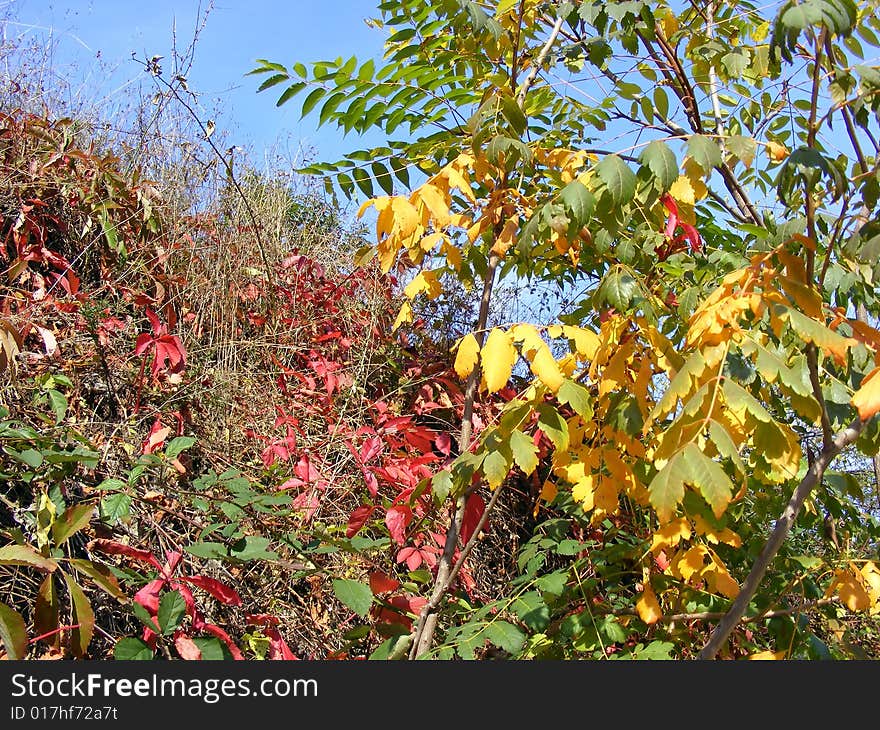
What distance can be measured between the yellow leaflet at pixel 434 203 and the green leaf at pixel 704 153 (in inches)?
21.7

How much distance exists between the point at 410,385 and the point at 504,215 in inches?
56.7

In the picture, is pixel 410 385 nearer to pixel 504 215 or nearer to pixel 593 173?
pixel 504 215

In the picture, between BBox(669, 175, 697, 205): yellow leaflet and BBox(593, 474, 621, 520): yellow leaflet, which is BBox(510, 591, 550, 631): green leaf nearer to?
BBox(593, 474, 621, 520): yellow leaflet

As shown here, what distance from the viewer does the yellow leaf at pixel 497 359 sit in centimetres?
156

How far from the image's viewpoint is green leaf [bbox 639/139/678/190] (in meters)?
1.38

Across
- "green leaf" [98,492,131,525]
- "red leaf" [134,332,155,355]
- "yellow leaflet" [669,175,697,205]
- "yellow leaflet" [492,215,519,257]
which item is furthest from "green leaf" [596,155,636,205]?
"red leaf" [134,332,155,355]

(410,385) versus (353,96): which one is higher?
(353,96)

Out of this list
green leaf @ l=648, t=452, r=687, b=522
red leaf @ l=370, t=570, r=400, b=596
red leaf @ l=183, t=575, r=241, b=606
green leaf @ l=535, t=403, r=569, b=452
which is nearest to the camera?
green leaf @ l=648, t=452, r=687, b=522

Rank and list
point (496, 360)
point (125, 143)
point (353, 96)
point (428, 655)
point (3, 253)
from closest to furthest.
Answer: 1. point (496, 360)
2. point (428, 655)
3. point (353, 96)
4. point (3, 253)
5. point (125, 143)

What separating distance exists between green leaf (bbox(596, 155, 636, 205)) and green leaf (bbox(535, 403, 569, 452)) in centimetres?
49

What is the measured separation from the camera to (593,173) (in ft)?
5.31

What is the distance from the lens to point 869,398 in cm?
116

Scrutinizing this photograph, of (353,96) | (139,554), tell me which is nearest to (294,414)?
(139,554)

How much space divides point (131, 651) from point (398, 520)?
2.64 feet
